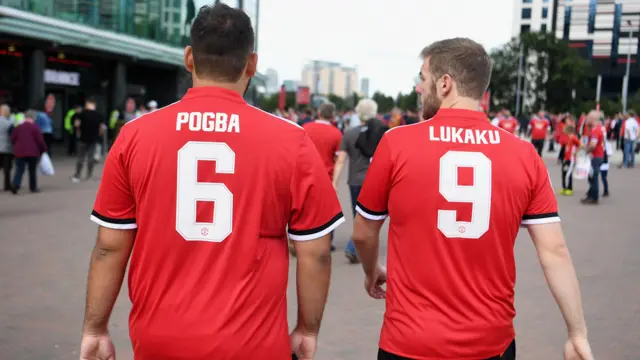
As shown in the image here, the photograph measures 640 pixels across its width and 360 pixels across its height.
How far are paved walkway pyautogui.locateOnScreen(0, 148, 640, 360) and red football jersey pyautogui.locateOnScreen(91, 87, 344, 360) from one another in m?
3.02

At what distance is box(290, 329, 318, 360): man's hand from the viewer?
252 cm

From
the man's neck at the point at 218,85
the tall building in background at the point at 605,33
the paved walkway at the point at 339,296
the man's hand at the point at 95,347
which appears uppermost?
the tall building in background at the point at 605,33

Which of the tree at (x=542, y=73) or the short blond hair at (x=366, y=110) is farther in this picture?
the tree at (x=542, y=73)

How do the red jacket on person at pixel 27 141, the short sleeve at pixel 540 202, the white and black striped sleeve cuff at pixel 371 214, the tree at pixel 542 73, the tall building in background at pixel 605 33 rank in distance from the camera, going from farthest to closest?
Result: the tall building in background at pixel 605 33 → the tree at pixel 542 73 → the red jacket on person at pixel 27 141 → the white and black striped sleeve cuff at pixel 371 214 → the short sleeve at pixel 540 202

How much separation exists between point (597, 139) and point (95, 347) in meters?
14.6

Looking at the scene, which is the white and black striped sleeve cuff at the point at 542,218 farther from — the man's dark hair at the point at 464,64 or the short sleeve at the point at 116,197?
the short sleeve at the point at 116,197

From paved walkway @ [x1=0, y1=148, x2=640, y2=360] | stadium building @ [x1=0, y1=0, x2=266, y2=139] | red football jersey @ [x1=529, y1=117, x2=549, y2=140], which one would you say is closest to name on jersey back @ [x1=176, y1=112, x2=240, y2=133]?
paved walkway @ [x1=0, y1=148, x2=640, y2=360]

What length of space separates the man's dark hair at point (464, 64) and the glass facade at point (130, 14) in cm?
1822

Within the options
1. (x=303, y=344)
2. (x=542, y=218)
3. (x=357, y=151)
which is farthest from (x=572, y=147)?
(x=303, y=344)

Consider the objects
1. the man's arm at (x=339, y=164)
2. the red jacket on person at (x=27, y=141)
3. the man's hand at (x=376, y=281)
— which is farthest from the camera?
the red jacket on person at (x=27, y=141)

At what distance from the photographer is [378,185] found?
281 cm

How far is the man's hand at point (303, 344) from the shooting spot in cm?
252

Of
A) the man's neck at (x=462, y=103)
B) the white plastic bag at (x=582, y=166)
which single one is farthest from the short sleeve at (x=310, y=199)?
the white plastic bag at (x=582, y=166)

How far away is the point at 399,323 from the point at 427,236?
0.33 m
